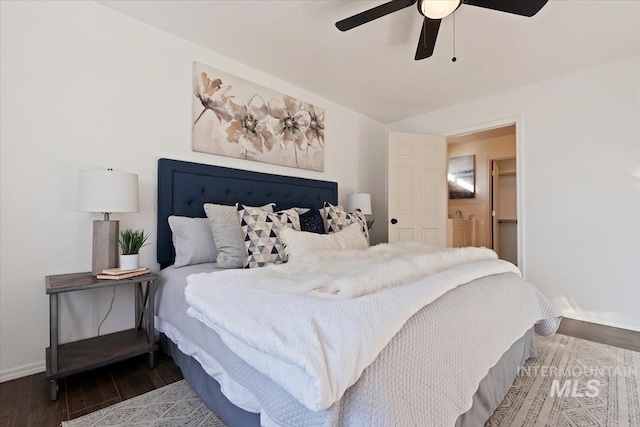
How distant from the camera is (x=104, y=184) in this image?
183 cm

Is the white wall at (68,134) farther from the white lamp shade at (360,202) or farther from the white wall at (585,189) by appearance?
the white wall at (585,189)

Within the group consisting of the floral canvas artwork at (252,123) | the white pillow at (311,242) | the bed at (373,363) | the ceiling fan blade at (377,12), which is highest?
the ceiling fan blade at (377,12)

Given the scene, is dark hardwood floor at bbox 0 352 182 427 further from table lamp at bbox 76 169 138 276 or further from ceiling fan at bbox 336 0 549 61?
ceiling fan at bbox 336 0 549 61

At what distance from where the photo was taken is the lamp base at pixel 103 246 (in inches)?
75.3

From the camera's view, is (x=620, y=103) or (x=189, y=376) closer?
(x=189, y=376)

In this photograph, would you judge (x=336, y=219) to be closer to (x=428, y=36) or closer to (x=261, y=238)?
(x=261, y=238)

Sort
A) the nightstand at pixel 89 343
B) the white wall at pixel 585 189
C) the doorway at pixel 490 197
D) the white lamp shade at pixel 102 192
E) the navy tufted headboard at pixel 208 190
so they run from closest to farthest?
the nightstand at pixel 89 343
the white lamp shade at pixel 102 192
the navy tufted headboard at pixel 208 190
the white wall at pixel 585 189
the doorway at pixel 490 197

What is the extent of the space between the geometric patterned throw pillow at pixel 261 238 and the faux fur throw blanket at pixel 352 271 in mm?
278

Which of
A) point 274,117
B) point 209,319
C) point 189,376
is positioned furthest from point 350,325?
point 274,117

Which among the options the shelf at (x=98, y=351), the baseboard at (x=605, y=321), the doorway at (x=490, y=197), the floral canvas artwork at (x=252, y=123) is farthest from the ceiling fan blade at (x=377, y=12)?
the doorway at (x=490, y=197)

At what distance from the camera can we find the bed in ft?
2.55

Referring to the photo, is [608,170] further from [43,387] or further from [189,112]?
[43,387]

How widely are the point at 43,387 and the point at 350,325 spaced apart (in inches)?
79.8

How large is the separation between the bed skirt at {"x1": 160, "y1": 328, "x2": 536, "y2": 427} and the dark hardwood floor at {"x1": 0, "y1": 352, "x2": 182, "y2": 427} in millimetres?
172
